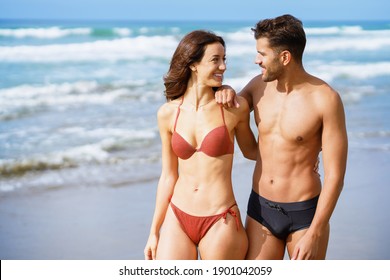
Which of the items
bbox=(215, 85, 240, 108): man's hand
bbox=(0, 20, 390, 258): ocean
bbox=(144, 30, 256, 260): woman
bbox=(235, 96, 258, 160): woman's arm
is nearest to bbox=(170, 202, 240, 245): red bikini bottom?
bbox=(144, 30, 256, 260): woman

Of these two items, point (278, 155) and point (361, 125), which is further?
point (361, 125)

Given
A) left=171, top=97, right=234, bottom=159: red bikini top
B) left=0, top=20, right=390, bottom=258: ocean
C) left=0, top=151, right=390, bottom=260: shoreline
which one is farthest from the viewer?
left=0, top=20, right=390, bottom=258: ocean

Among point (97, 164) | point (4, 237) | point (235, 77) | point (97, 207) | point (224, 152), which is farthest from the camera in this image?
point (235, 77)

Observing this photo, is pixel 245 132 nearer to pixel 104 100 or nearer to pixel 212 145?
pixel 212 145

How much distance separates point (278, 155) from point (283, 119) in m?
0.20

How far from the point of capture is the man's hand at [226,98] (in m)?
3.67

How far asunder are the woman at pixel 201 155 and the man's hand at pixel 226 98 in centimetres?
4

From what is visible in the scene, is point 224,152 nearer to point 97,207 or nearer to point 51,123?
point 97,207

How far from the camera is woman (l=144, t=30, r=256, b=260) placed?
3.66 m

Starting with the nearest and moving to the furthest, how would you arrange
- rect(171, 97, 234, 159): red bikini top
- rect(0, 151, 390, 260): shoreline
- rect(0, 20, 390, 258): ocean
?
rect(171, 97, 234, 159): red bikini top < rect(0, 151, 390, 260): shoreline < rect(0, 20, 390, 258): ocean

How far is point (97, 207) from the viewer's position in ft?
22.8

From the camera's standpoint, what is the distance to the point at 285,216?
3822 mm

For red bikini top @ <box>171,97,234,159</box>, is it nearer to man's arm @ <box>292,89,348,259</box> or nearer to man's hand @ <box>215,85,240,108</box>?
man's hand @ <box>215,85,240,108</box>
